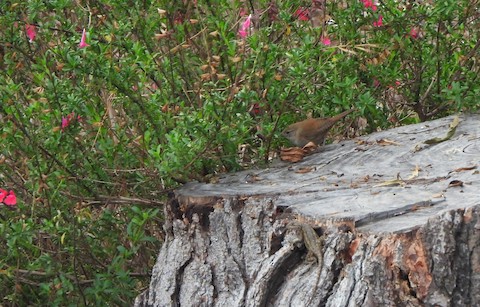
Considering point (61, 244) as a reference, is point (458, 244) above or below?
below

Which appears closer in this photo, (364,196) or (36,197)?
(364,196)

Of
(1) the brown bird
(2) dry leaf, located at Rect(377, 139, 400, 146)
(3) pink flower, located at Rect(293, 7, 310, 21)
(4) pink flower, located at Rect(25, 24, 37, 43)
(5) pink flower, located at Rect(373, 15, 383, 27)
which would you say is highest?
(4) pink flower, located at Rect(25, 24, 37, 43)

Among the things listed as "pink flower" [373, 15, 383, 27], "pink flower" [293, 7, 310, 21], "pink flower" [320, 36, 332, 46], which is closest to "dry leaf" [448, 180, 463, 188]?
"pink flower" [320, 36, 332, 46]

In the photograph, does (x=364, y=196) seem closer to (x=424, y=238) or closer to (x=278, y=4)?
(x=424, y=238)

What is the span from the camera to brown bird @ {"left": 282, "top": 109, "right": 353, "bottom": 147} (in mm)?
4113

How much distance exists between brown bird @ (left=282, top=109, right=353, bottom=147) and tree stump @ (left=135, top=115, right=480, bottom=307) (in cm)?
17

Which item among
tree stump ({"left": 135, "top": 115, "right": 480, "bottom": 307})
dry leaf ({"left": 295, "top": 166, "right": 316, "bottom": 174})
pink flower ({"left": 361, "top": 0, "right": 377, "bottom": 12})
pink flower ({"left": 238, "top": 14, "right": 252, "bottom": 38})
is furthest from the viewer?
pink flower ({"left": 361, "top": 0, "right": 377, "bottom": 12})

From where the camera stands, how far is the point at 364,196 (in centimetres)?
301

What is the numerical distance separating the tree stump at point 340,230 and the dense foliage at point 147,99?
11.1 inches

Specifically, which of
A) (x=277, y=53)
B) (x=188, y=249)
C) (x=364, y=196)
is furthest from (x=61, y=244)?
(x=364, y=196)

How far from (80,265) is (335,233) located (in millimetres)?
1897

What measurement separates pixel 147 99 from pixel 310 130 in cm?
78

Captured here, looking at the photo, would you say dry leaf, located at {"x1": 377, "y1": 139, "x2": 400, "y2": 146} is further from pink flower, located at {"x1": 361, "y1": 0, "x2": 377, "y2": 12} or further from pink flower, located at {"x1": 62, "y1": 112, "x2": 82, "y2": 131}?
pink flower, located at {"x1": 62, "y1": 112, "x2": 82, "y2": 131}

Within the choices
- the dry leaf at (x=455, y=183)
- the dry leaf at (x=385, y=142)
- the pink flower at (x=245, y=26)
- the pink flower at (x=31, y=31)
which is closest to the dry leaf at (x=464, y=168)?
the dry leaf at (x=455, y=183)
